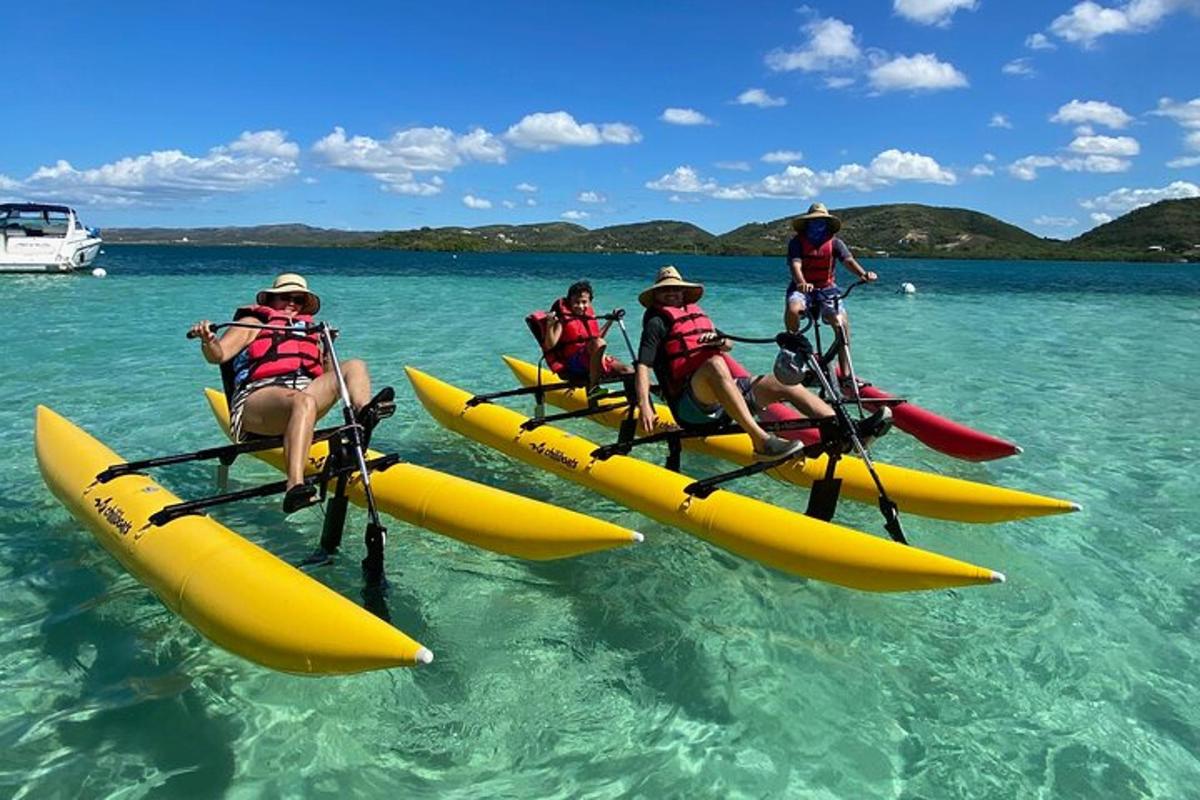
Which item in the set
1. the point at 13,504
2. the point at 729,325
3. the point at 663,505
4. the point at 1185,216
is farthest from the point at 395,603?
the point at 1185,216

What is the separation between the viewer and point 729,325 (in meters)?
22.5

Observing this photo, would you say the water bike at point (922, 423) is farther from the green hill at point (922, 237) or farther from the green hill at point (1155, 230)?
the green hill at point (1155, 230)

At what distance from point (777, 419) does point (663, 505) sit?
1.52 meters

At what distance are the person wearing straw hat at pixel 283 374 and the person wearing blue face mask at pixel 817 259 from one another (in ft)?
15.1

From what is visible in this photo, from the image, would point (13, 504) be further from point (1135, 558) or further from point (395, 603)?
point (1135, 558)

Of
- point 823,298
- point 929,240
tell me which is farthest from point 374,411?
Result: point 929,240

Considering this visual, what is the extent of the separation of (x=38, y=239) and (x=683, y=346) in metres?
36.0

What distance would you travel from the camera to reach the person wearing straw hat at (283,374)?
463 cm

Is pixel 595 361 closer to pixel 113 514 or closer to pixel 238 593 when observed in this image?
pixel 113 514

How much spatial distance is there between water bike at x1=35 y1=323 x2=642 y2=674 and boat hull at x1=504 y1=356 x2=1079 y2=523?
2.19 metres

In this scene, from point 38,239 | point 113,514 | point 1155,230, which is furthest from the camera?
point 1155,230

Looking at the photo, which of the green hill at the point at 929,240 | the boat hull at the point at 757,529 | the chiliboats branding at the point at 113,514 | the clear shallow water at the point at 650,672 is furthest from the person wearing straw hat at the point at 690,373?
the green hill at the point at 929,240

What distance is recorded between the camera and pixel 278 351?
5180mm

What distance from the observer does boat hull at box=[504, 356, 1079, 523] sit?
4.94 meters
